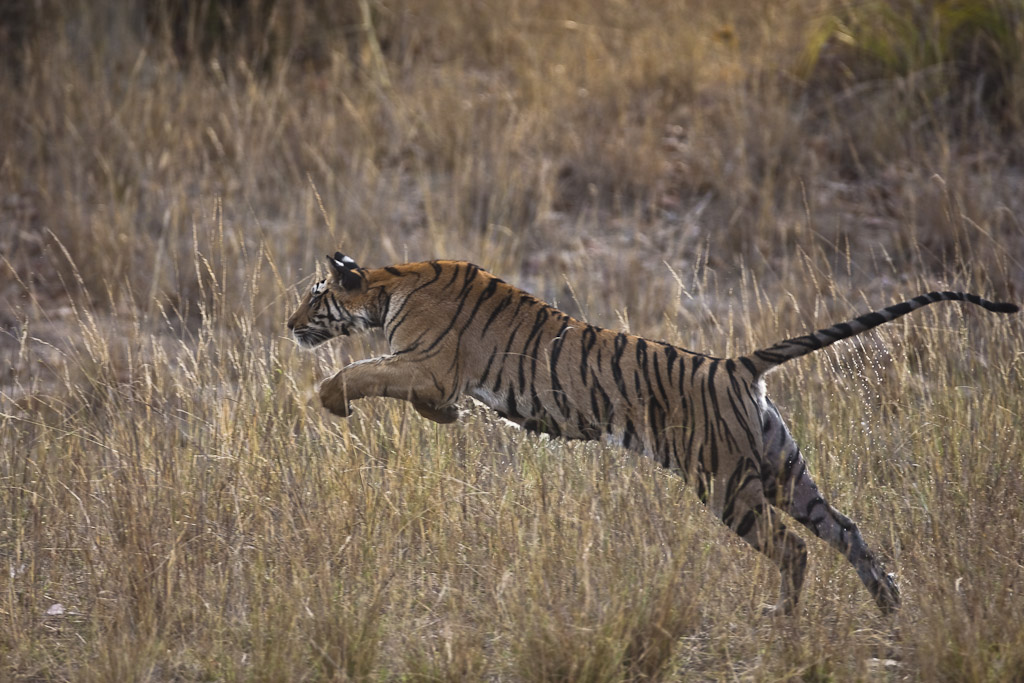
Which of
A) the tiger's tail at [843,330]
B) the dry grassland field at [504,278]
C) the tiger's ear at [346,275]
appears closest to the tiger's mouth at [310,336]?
the tiger's ear at [346,275]

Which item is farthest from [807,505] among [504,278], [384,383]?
[504,278]

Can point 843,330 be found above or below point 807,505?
above

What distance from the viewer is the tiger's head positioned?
4602 millimetres

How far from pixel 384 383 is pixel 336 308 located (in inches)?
19.5

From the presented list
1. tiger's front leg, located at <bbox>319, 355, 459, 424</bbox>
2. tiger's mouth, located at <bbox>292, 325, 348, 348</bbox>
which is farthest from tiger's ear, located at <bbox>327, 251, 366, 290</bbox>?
tiger's front leg, located at <bbox>319, 355, 459, 424</bbox>

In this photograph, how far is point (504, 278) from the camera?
8.30 meters

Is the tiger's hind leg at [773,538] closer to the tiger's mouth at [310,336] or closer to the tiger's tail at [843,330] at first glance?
the tiger's tail at [843,330]

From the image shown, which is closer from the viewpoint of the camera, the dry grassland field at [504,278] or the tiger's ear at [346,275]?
Answer: the dry grassland field at [504,278]

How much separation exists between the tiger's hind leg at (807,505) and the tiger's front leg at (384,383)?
1131 millimetres

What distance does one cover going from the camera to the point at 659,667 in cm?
360

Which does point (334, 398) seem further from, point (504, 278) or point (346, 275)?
point (504, 278)

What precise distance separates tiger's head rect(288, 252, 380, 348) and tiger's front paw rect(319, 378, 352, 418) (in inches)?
14.7

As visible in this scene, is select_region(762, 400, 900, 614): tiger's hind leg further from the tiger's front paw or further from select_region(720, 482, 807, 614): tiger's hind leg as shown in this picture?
the tiger's front paw

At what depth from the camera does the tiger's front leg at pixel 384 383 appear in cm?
433
